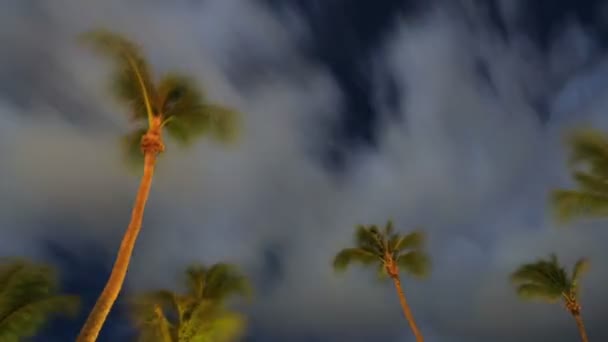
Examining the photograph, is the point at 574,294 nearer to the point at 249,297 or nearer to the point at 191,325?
the point at 249,297

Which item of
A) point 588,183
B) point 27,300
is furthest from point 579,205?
point 27,300

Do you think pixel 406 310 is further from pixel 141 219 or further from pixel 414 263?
pixel 141 219

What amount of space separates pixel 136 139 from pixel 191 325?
27.7ft

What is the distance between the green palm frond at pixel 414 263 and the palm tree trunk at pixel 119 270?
18.6m

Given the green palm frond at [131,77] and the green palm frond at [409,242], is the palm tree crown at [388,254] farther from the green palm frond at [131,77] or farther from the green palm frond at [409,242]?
the green palm frond at [131,77]

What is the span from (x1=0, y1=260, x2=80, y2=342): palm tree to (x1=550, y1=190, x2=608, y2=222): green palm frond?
19.2 m

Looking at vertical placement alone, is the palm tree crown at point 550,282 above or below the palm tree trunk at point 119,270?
above

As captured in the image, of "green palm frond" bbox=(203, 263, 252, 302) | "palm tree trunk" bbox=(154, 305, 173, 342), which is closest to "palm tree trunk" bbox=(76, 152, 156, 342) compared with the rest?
"palm tree trunk" bbox=(154, 305, 173, 342)

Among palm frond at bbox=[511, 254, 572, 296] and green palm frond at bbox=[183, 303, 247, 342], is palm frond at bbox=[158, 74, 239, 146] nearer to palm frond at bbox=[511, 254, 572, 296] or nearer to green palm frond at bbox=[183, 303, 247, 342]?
green palm frond at bbox=[183, 303, 247, 342]

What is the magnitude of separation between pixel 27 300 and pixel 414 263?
21.0 metres

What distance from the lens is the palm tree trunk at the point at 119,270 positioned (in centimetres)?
1226

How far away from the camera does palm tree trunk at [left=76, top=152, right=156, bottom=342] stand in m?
12.3

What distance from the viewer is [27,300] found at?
19.1 metres

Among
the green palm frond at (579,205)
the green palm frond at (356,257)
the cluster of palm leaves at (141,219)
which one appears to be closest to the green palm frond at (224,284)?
the cluster of palm leaves at (141,219)
